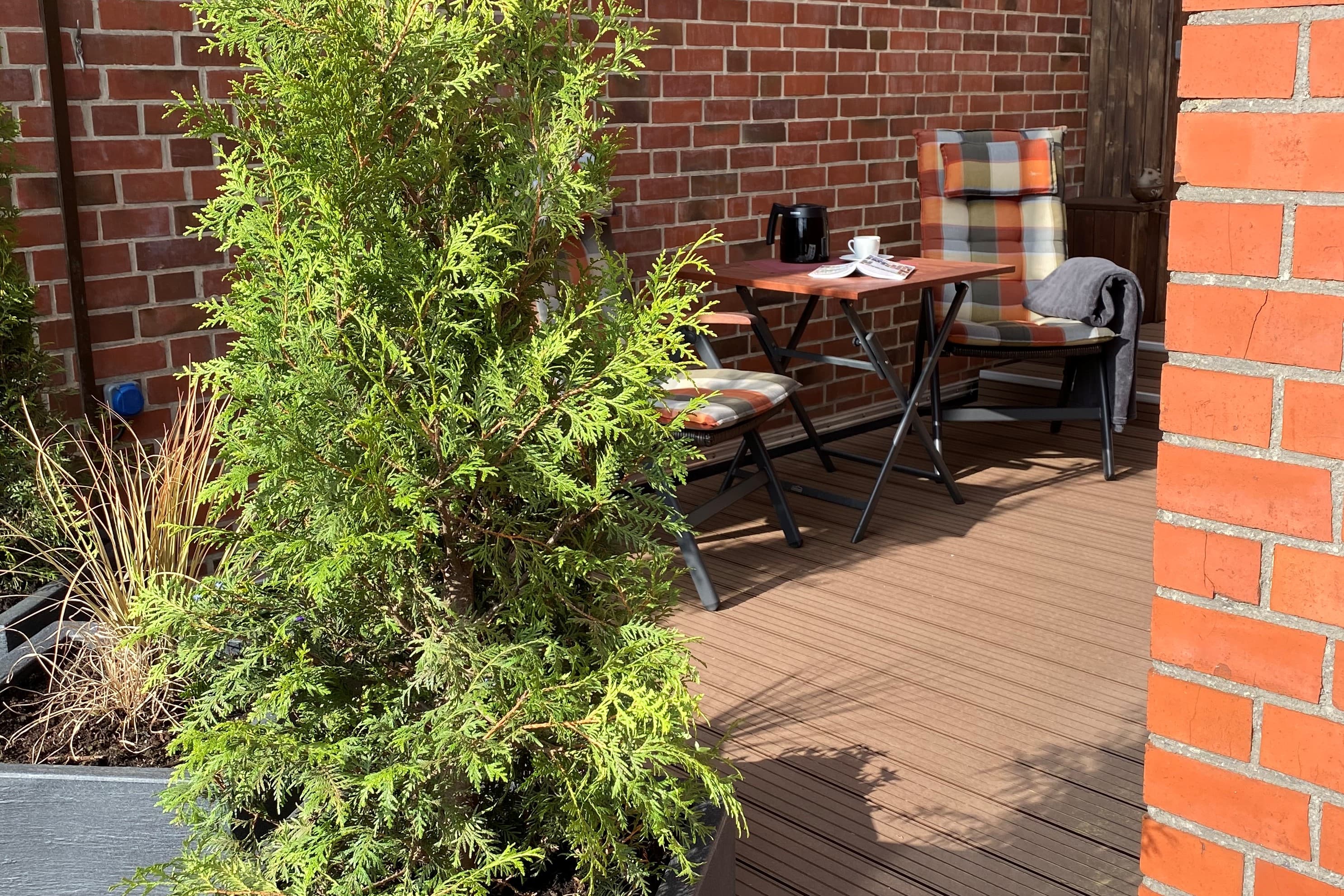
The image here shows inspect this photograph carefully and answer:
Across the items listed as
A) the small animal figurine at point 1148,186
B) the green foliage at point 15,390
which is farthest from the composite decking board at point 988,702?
the small animal figurine at point 1148,186

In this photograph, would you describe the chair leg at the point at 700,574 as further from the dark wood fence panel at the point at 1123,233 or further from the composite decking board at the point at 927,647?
the dark wood fence panel at the point at 1123,233

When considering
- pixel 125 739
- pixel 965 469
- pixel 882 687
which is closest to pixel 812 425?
pixel 965 469

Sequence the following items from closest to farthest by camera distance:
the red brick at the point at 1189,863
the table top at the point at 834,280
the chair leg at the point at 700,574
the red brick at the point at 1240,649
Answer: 1. the red brick at the point at 1240,649
2. the red brick at the point at 1189,863
3. the chair leg at the point at 700,574
4. the table top at the point at 834,280

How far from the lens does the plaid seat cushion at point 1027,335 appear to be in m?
4.17

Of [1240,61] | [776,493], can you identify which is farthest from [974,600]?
[1240,61]

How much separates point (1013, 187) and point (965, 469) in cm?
106

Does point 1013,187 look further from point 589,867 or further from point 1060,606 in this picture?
point 589,867

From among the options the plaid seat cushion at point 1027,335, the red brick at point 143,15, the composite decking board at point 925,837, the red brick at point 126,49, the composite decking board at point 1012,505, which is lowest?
the composite decking board at point 925,837

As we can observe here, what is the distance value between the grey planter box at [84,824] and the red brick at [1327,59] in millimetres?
1537

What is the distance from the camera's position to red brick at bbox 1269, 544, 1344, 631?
1.16m

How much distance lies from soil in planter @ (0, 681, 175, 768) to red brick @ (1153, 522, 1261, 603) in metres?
1.32

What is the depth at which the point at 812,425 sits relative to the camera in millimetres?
4402

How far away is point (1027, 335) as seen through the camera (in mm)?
4176

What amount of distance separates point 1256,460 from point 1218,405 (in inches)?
2.4
